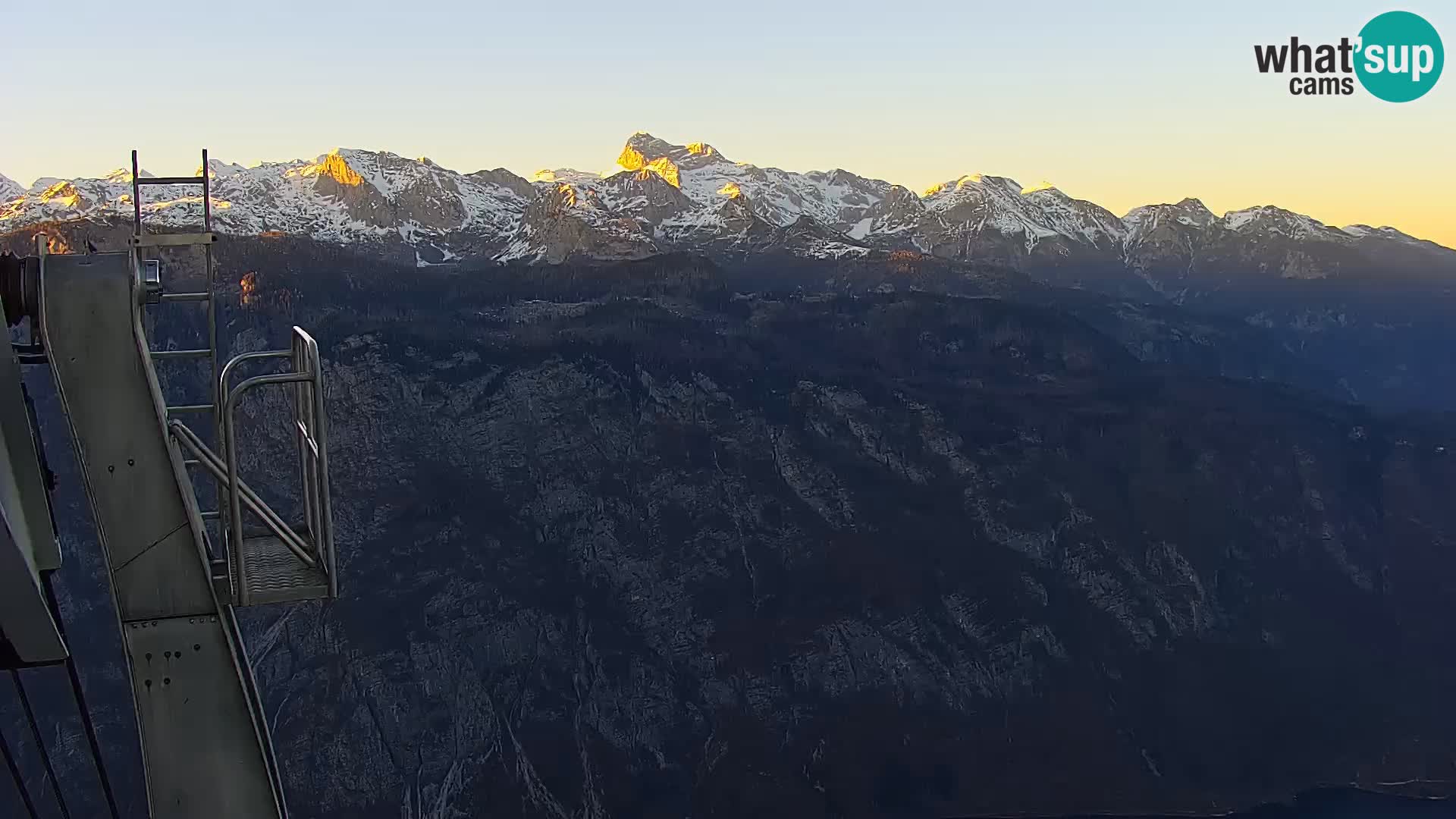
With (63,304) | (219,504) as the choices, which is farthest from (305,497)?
(63,304)

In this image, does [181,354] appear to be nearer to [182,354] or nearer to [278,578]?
[182,354]

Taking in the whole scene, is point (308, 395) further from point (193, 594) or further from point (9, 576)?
point (9, 576)

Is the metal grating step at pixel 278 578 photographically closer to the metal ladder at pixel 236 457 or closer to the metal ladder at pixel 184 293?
the metal ladder at pixel 236 457

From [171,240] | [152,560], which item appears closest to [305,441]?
[152,560]

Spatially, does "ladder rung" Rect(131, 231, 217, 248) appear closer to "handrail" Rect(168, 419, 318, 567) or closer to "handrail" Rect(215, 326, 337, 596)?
"handrail" Rect(215, 326, 337, 596)

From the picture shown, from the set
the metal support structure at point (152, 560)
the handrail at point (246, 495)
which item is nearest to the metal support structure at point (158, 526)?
the metal support structure at point (152, 560)

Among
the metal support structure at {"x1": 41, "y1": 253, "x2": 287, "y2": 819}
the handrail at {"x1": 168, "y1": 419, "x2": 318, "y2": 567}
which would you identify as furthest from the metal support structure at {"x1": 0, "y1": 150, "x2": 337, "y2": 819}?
the handrail at {"x1": 168, "y1": 419, "x2": 318, "y2": 567}

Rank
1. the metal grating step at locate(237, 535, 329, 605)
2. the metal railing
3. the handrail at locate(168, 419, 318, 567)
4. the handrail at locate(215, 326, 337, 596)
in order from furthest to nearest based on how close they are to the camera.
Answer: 1. the handrail at locate(168, 419, 318, 567)
2. the metal grating step at locate(237, 535, 329, 605)
3. the metal railing
4. the handrail at locate(215, 326, 337, 596)
